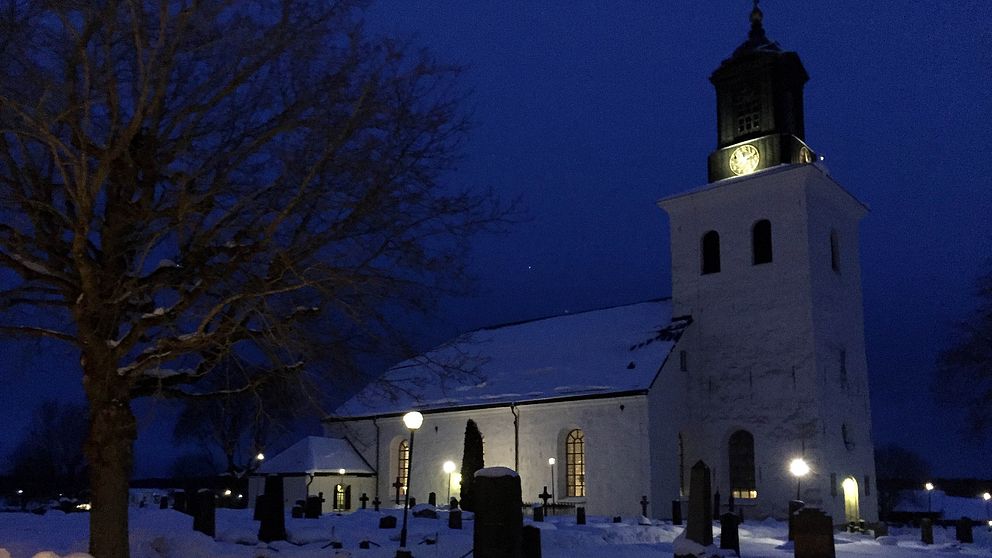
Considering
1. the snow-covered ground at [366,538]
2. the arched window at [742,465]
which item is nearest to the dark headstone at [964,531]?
the snow-covered ground at [366,538]

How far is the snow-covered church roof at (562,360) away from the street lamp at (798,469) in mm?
5132

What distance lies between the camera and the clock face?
31.6 metres

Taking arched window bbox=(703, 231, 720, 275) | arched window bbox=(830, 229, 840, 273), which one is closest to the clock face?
arched window bbox=(703, 231, 720, 275)

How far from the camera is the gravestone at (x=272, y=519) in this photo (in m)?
16.9

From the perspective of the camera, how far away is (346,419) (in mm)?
39312

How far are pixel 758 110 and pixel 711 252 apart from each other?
5.32 metres

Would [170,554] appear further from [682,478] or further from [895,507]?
[895,507]

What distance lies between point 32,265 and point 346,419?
29.3 m

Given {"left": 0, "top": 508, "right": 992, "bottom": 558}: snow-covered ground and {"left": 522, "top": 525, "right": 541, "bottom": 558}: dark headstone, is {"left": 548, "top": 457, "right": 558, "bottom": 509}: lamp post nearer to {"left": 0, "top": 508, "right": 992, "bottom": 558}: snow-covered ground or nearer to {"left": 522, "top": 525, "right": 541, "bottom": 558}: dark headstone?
{"left": 0, "top": 508, "right": 992, "bottom": 558}: snow-covered ground

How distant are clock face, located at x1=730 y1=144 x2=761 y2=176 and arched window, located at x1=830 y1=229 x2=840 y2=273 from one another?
380cm

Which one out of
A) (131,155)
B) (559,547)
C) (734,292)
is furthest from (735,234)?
(131,155)

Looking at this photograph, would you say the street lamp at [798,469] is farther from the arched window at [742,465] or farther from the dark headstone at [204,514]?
the dark headstone at [204,514]

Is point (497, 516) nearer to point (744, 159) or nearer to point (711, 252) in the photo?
point (711, 252)

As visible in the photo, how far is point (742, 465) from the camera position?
99.2 ft
